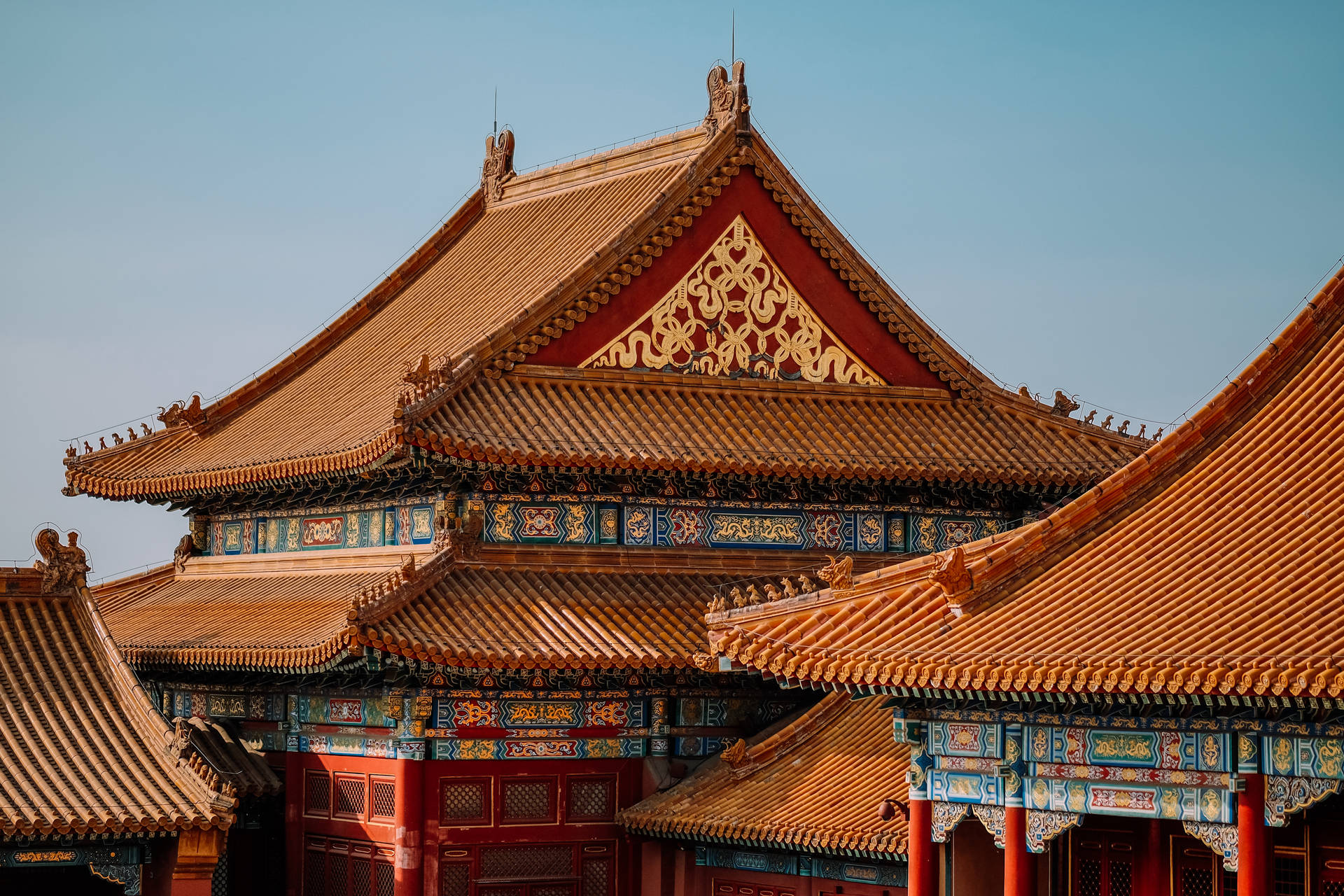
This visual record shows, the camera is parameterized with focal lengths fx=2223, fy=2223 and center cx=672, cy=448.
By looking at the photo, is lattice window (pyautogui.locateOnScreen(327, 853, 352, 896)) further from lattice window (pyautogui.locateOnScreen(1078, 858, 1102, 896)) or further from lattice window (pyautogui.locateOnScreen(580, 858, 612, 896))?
lattice window (pyautogui.locateOnScreen(1078, 858, 1102, 896))

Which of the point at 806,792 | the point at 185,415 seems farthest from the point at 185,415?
the point at 806,792

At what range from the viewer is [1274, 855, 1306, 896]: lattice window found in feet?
66.5

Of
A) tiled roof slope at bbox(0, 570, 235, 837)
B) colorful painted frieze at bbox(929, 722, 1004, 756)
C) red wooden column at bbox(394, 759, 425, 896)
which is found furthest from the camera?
red wooden column at bbox(394, 759, 425, 896)

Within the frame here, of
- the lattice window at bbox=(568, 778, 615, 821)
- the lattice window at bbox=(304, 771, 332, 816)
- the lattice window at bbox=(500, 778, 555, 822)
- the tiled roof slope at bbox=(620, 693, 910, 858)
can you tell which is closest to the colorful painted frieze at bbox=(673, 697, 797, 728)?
the tiled roof slope at bbox=(620, 693, 910, 858)

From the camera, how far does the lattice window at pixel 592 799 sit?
90.3 ft

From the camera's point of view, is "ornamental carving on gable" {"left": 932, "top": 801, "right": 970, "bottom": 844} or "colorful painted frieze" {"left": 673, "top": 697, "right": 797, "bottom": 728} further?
"colorful painted frieze" {"left": 673, "top": 697, "right": 797, "bottom": 728}

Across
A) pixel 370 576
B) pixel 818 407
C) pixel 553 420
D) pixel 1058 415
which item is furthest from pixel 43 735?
pixel 1058 415

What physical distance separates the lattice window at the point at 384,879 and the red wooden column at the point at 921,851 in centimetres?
734

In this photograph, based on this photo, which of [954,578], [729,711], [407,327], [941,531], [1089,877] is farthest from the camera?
[407,327]

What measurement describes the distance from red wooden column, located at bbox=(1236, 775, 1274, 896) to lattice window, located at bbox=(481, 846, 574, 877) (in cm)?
1007

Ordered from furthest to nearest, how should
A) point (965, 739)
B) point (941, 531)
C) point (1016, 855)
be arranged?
point (941, 531), point (965, 739), point (1016, 855)

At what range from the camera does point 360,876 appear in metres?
27.6

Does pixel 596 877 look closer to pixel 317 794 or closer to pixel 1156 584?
pixel 317 794

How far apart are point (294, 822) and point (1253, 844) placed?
44.9 feet
